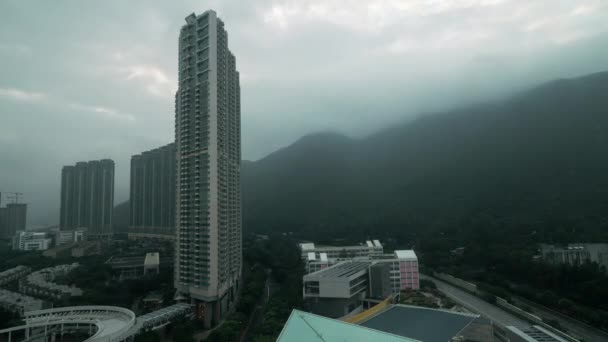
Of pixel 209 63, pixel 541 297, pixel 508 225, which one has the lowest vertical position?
pixel 541 297

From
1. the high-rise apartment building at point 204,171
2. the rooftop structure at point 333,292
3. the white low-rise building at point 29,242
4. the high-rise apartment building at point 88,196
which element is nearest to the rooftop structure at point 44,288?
the high-rise apartment building at point 204,171

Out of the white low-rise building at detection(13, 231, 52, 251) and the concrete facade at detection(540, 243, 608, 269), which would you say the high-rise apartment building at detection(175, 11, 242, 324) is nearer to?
the concrete facade at detection(540, 243, 608, 269)

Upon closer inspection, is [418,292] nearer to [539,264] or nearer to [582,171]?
[539,264]

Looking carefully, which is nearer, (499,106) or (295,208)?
(295,208)

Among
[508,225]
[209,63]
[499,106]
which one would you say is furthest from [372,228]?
[499,106]

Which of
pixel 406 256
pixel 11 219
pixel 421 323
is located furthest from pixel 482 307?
pixel 11 219

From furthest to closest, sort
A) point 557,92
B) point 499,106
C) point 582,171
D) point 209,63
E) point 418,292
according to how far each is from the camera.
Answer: point 499,106 < point 557,92 < point 582,171 < point 418,292 < point 209,63

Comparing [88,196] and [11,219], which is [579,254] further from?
[11,219]

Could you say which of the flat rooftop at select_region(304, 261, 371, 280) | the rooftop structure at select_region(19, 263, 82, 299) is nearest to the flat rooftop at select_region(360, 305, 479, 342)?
the flat rooftop at select_region(304, 261, 371, 280)
